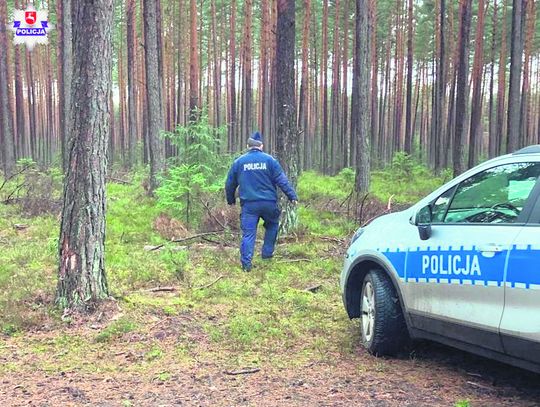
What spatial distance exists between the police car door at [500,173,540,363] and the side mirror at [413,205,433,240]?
875 mm

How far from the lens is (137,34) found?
32938mm

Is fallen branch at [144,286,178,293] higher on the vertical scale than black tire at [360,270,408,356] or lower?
lower

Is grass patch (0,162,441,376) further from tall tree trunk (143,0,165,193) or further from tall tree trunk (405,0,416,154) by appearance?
tall tree trunk (405,0,416,154)

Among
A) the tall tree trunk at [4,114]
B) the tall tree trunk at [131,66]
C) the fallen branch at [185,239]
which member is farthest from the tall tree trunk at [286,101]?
the tall tree trunk at [131,66]

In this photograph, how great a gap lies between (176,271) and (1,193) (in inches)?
403

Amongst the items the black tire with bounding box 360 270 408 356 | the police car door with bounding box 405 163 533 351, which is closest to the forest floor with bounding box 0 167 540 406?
the black tire with bounding box 360 270 408 356

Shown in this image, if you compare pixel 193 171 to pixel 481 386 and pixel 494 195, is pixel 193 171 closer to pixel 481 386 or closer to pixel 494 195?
pixel 494 195

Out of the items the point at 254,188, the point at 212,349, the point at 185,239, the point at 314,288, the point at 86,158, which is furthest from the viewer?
the point at 185,239

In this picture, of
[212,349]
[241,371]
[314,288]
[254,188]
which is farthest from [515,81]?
[241,371]

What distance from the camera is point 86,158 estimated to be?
5641 mm

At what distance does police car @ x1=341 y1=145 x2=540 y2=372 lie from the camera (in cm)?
354

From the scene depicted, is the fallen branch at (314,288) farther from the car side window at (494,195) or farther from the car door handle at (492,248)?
Result: the car door handle at (492,248)

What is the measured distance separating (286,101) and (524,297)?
7539 mm

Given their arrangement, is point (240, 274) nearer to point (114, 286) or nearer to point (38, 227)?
point (114, 286)
